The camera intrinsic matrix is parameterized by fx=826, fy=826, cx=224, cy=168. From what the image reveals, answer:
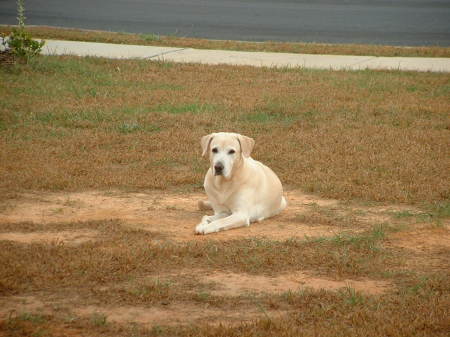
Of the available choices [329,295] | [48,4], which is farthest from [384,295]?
[48,4]

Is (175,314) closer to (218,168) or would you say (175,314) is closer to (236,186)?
(218,168)

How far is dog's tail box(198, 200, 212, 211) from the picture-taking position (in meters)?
8.27

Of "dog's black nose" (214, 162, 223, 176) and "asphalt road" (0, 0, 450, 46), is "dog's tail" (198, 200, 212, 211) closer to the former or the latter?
"dog's black nose" (214, 162, 223, 176)

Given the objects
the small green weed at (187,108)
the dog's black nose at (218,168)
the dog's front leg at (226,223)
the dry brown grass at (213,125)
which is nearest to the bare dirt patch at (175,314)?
the dog's front leg at (226,223)

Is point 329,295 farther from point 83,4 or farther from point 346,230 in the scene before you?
point 83,4

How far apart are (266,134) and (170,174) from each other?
226 cm

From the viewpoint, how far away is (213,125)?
11.7 m

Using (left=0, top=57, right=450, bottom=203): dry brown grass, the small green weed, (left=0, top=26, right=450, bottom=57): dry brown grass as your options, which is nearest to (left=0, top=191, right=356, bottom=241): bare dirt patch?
(left=0, top=57, right=450, bottom=203): dry brown grass

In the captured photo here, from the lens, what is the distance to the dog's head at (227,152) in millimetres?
7695

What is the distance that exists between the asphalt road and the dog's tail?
40.6ft

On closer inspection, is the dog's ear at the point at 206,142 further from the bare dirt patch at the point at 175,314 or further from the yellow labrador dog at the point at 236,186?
the bare dirt patch at the point at 175,314

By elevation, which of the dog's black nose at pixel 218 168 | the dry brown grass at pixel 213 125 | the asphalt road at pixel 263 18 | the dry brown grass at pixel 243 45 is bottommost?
the dry brown grass at pixel 213 125

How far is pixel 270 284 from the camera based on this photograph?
618cm

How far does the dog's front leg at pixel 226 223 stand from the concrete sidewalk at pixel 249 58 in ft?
28.0
